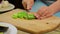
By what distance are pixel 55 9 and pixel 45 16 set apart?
8 cm

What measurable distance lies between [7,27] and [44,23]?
0.25 meters

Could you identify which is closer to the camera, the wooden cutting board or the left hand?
the wooden cutting board

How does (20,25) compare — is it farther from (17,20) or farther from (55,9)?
(55,9)

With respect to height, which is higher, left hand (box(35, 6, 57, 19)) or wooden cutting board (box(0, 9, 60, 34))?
left hand (box(35, 6, 57, 19))

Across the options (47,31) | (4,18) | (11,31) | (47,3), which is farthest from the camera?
(47,3)

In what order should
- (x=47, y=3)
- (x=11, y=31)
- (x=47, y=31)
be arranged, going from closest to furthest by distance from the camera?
(x=11, y=31) < (x=47, y=31) < (x=47, y=3)

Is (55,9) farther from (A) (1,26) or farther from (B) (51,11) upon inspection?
(A) (1,26)

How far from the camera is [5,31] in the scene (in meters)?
0.54

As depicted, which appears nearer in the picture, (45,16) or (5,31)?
(5,31)

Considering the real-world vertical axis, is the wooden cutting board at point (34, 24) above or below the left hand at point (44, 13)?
below

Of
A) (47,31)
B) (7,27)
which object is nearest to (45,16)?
(47,31)

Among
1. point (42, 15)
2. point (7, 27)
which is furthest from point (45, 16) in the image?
point (7, 27)

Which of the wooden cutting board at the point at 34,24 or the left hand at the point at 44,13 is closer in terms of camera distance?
the wooden cutting board at the point at 34,24

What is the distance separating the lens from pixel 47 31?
670mm
